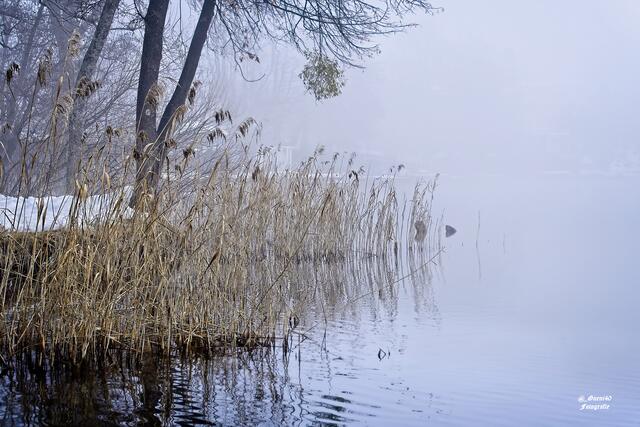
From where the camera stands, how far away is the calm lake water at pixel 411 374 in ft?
11.5

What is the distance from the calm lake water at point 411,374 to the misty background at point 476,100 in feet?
93.4

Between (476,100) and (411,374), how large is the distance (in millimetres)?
71740

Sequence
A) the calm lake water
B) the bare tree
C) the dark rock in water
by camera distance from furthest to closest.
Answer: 1. the dark rock in water
2. the bare tree
3. the calm lake water

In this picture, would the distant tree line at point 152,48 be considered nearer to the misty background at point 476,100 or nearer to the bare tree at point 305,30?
the bare tree at point 305,30

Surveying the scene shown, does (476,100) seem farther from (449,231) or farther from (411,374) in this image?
(411,374)

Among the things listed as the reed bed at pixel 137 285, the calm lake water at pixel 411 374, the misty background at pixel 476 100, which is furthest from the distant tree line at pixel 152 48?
the misty background at pixel 476 100

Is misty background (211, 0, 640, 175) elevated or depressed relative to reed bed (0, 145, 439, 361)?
elevated

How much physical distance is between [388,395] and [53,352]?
1.54 m

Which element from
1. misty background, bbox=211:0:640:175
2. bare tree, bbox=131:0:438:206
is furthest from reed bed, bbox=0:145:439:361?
misty background, bbox=211:0:640:175

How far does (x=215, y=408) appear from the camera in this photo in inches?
139

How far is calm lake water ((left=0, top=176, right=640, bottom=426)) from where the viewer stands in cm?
350

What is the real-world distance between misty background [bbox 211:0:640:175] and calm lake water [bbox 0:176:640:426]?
93.4 feet

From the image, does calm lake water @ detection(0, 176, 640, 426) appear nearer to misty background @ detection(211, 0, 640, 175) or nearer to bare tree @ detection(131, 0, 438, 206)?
bare tree @ detection(131, 0, 438, 206)

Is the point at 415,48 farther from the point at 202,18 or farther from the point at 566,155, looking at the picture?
the point at 202,18
